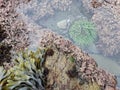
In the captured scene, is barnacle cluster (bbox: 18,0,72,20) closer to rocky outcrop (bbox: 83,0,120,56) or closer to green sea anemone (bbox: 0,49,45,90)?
rocky outcrop (bbox: 83,0,120,56)

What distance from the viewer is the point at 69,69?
4156 millimetres

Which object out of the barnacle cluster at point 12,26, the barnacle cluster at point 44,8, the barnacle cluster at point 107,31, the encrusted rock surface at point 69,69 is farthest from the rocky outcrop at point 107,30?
the encrusted rock surface at point 69,69

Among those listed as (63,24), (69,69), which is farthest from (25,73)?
(63,24)

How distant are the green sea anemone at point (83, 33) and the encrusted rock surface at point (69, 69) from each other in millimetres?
8811

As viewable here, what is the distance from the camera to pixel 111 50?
12.8 metres

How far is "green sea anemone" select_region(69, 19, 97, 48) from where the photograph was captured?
522 inches

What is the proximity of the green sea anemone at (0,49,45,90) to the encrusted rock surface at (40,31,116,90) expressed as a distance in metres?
0.14

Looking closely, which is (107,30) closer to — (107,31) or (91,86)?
(107,31)

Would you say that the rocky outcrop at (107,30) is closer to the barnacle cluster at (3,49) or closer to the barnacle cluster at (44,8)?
the barnacle cluster at (44,8)

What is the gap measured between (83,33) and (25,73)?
9.71 metres

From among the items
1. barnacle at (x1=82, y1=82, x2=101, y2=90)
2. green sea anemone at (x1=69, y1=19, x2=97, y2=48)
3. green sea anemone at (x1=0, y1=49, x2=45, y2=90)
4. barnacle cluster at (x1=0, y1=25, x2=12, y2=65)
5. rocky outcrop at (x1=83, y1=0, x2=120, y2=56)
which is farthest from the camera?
green sea anemone at (x1=69, y1=19, x2=97, y2=48)

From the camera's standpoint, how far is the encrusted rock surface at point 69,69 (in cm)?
408

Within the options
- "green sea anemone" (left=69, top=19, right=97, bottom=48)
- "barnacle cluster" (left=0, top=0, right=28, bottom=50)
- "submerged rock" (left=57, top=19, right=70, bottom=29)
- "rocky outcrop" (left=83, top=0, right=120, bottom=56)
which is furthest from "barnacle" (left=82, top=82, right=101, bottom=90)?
"submerged rock" (left=57, top=19, right=70, bottom=29)

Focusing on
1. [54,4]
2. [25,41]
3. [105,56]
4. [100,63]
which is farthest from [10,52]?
[54,4]
